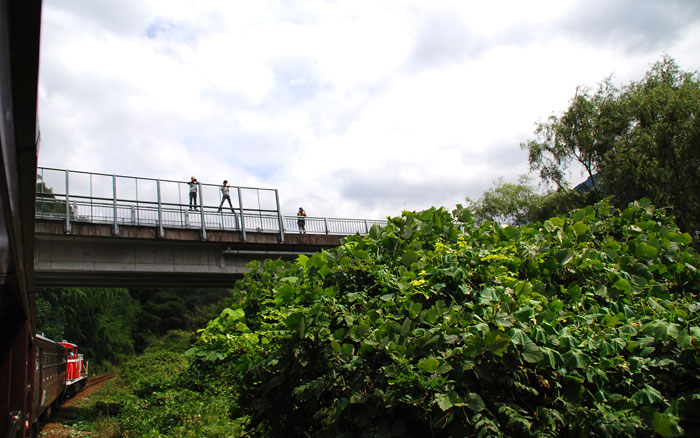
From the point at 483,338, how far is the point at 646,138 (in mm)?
24437

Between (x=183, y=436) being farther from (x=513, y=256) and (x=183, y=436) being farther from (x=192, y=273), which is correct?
(x=192, y=273)

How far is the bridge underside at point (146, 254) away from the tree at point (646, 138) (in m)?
14.4

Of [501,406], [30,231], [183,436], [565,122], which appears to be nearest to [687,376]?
[501,406]

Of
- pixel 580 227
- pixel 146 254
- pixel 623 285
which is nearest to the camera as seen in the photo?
pixel 623 285

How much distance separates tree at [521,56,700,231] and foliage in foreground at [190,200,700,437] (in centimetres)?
1932

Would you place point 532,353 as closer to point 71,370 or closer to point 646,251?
point 646,251

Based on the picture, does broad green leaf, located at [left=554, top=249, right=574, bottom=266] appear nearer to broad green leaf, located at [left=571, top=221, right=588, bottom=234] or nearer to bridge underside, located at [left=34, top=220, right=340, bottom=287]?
broad green leaf, located at [left=571, top=221, right=588, bottom=234]

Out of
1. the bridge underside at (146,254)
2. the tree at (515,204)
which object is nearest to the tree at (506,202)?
the tree at (515,204)

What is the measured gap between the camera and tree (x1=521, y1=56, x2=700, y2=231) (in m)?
21.8

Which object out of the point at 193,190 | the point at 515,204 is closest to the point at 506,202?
the point at 515,204

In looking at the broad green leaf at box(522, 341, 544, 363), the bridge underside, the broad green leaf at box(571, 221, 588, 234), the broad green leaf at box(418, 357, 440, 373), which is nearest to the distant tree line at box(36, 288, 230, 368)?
the bridge underside

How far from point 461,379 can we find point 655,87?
26824 millimetres

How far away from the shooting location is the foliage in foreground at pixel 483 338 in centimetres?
238

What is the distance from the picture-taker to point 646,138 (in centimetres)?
2255
